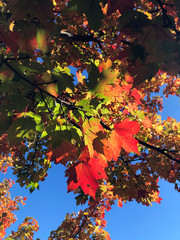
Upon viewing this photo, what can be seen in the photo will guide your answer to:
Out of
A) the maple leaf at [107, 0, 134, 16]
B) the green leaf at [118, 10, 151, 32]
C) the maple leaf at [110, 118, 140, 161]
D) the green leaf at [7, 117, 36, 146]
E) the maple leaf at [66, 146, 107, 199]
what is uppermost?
the maple leaf at [107, 0, 134, 16]

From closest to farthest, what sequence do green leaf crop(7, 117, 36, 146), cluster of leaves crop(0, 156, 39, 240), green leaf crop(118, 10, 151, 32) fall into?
green leaf crop(118, 10, 151, 32)
green leaf crop(7, 117, 36, 146)
cluster of leaves crop(0, 156, 39, 240)

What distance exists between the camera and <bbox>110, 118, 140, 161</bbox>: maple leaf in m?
1.80

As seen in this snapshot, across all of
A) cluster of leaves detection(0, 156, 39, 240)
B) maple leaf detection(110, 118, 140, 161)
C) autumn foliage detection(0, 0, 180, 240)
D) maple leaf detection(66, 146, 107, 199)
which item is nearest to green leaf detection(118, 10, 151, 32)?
autumn foliage detection(0, 0, 180, 240)

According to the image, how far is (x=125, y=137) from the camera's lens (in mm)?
1839

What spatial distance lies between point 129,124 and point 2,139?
370 centimetres

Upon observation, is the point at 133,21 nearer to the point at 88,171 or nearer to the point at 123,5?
the point at 123,5

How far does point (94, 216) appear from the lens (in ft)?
27.7

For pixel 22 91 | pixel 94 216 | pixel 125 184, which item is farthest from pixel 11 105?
pixel 94 216

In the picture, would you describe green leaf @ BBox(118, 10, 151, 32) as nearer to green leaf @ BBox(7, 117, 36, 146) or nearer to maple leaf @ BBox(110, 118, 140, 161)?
maple leaf @ BBox(110, 118, 140, 161)

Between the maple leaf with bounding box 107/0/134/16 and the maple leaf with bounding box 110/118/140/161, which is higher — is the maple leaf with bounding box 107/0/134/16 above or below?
above

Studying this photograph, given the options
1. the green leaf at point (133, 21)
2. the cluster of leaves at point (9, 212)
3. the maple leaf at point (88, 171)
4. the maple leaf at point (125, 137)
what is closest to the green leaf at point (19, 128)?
the maple leaf at point (88, 171)

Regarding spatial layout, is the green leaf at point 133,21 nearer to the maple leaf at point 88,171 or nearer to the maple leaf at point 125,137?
the maple leaf at point 125,137

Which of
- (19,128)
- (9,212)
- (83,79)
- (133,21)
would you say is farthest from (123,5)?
(9,212)

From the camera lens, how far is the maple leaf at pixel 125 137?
5.90 ft
